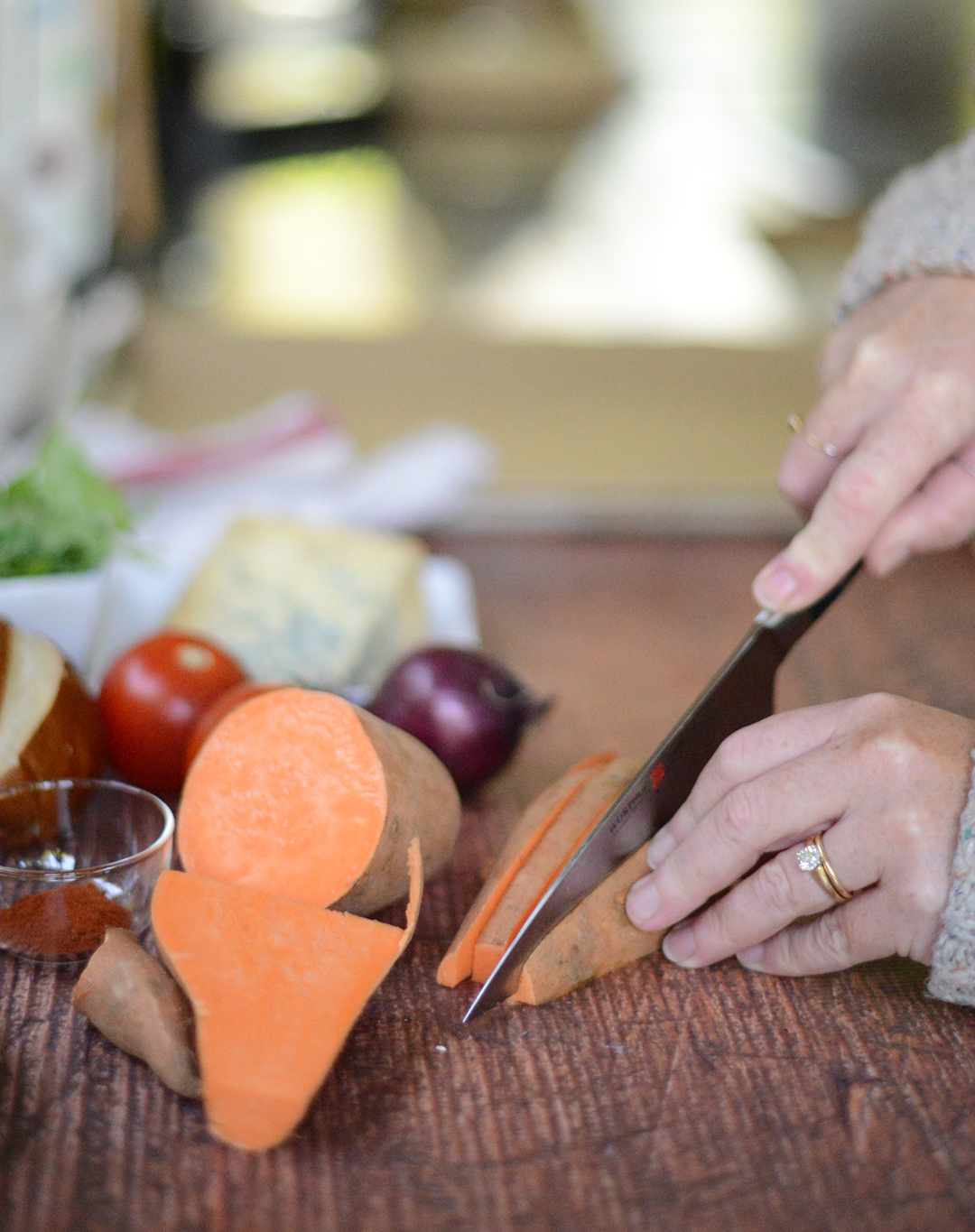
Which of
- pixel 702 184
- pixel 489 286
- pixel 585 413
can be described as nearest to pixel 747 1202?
pixel 585 413

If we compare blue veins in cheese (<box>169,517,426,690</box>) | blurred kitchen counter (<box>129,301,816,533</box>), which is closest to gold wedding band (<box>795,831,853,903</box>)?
blue veins in cheese (<box>169,517,426,690</box>)

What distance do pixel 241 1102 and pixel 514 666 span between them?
0.76 metres

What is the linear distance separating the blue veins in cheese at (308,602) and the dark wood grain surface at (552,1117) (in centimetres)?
38

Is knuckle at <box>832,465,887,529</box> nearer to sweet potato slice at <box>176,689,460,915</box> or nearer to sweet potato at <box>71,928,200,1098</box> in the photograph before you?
sweet potato slice at <box>176,689,460,915</box>

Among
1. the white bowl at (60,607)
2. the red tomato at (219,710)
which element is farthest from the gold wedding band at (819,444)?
the white bowl at (60,607)

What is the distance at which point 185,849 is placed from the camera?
896 mm

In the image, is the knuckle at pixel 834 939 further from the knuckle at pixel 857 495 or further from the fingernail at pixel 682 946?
the knuckle at pixel 857 495

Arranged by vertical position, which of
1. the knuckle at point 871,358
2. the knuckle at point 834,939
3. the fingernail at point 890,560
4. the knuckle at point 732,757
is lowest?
the knuckle at point 834,939

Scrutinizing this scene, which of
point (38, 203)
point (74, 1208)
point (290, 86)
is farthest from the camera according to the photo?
point (290, 86)

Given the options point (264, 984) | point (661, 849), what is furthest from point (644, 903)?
point (264, 984)

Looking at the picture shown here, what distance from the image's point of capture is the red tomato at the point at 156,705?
1.08m

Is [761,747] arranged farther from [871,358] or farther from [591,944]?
[871,358]

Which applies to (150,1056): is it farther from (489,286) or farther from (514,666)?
(489,286)

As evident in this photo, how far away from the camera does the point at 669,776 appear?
0.89 meters
